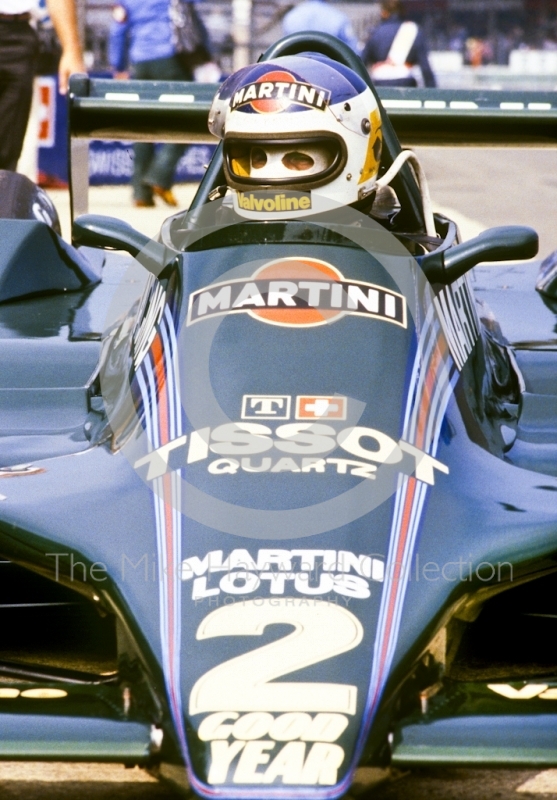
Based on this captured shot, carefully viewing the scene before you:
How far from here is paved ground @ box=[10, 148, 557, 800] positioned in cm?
272

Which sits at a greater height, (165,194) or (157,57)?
(157,57)

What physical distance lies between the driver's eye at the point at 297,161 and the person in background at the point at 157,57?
7484mm

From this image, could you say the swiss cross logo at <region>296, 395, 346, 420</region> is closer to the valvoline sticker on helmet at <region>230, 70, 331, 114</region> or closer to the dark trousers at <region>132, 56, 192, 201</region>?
the valvoline sticker on helmet at <region>230, 70, 331, 114</region>

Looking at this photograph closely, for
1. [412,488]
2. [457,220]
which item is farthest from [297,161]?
[457,220]

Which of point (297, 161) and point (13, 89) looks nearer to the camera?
point (297, 161)

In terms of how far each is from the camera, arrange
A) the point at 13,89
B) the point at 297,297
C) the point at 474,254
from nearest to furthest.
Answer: the point at 297,297, the point at 474,254, the point at 13,89

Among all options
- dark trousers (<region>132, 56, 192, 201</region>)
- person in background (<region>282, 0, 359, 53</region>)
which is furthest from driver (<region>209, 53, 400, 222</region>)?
person in background (<region>282, 0, 359, 53</region>)

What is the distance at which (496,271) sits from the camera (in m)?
5.56

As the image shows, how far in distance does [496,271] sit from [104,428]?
2.82 m

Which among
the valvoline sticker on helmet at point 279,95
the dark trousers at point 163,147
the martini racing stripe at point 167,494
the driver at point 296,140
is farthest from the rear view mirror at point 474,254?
the dark trousers at point 163,147

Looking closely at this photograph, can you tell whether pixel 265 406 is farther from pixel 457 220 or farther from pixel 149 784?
pixel 457 220

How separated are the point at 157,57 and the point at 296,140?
805 cm

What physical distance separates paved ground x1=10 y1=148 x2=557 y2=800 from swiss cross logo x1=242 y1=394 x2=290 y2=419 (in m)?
0.80

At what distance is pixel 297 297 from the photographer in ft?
9.94
